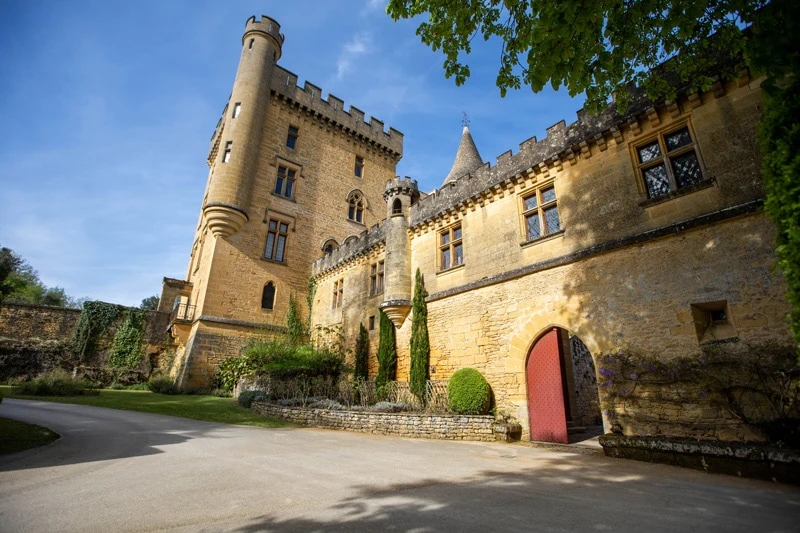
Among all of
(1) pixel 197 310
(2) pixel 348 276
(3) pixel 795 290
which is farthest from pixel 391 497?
(1) pixel 197 310

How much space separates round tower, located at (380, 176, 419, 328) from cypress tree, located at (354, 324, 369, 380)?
2.23 m

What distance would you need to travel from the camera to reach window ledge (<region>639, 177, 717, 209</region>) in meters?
6.91

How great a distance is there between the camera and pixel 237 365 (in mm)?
15727

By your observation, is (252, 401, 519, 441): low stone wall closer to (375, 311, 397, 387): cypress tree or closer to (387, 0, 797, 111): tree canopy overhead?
(375, 311, 397, 387): cypress tree

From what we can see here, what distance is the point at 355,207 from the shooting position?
2309 cm

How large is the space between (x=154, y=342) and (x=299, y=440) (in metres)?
16.0

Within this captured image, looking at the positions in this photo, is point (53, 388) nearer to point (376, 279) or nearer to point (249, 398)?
point (249, 398)

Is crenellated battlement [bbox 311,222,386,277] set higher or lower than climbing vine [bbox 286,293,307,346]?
higher

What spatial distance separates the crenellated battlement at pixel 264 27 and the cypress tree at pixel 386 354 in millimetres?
17147

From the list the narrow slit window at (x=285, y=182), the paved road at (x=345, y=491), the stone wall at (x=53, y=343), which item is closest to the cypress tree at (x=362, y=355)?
the paved road at (x=345, y=491)

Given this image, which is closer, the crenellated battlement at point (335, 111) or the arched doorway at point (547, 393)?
the arched doorway at point (547, 393)

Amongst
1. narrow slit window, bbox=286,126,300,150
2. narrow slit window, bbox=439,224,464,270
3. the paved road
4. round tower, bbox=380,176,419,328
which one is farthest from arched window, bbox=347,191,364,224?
the paved road

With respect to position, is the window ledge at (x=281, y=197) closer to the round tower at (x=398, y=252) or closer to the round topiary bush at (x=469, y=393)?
the round tower at (x=398, y=252)

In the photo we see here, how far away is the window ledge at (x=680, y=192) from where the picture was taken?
691cm
